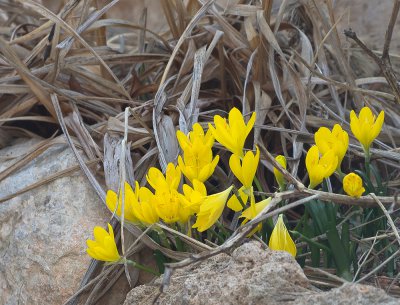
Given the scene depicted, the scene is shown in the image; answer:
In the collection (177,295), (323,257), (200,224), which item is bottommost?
(323,257)

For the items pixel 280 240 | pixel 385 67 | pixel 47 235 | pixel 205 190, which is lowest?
pixel 47 235

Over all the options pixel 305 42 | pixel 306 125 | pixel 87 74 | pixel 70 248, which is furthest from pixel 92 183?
pixel 305 42

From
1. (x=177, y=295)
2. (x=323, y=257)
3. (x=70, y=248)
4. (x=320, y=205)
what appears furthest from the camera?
(x=70, y=248)

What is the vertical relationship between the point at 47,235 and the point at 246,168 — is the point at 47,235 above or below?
below

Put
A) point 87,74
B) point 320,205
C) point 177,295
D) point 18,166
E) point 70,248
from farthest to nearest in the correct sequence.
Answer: point 87,74 < point 18,166 < point 70,248 < point 320,205 < point 177,295

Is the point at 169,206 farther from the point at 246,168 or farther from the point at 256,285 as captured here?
the point at 256,285

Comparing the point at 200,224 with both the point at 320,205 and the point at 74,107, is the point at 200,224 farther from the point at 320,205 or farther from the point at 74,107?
the point at 74,107

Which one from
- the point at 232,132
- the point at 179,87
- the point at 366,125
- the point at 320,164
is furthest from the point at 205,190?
the point at 179,87
